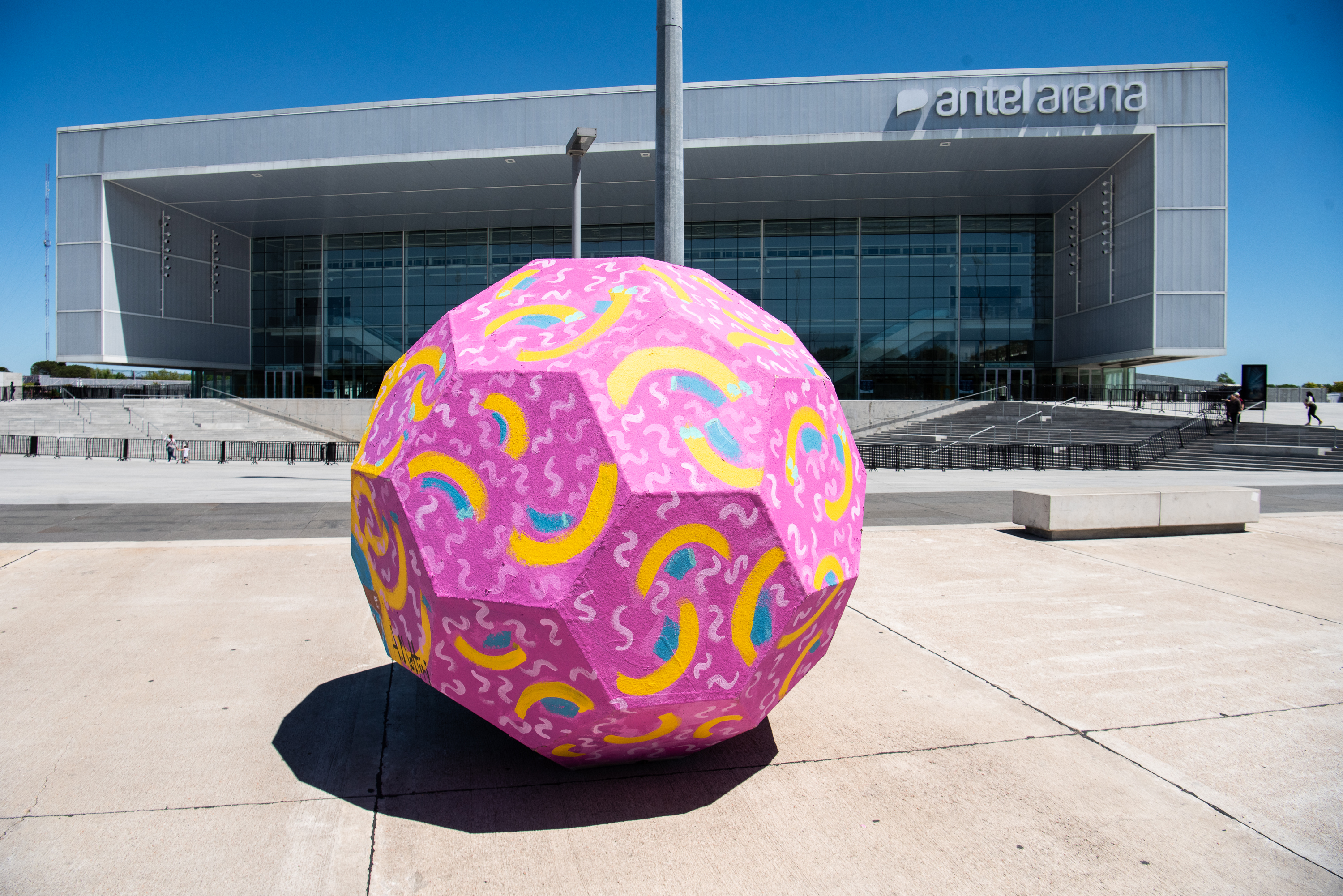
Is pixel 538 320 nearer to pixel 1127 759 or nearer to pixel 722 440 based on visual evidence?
pixel 722 440

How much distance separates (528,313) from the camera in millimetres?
3793

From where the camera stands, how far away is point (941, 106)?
3584cm

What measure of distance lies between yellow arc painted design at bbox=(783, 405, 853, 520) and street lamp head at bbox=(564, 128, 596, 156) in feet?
32.6

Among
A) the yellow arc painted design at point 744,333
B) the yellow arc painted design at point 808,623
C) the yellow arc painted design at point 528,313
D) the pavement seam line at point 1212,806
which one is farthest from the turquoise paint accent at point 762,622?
the pavement seam line at point 1212,806

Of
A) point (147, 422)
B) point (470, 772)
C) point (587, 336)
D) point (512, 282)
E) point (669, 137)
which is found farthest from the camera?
point (147, 422)

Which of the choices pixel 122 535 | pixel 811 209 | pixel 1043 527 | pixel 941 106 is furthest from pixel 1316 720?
pixel 811 209

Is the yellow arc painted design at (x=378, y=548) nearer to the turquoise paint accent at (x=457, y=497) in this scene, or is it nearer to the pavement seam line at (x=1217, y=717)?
the turquoise paint accent at (x=457, y=497)

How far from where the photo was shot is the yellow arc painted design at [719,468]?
3227mm

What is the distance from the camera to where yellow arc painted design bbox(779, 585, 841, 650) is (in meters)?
3.50

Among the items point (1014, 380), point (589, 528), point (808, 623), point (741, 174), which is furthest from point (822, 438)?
point (1014, 380)

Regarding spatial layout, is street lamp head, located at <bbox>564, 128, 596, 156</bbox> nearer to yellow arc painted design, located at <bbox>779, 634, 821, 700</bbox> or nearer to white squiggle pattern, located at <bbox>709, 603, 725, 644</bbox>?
yellow arc painted design, located at <bbox>779, 634, 821, 700</bbox>

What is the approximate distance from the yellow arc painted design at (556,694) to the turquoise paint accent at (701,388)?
1330 mm

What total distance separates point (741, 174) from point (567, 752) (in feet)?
129

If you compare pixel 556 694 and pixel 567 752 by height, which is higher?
pixel 556 694
